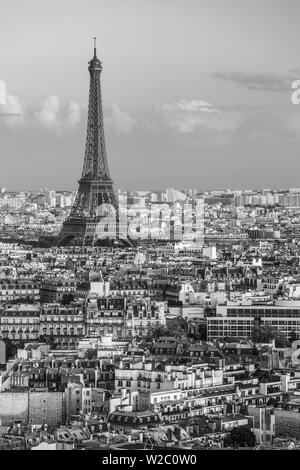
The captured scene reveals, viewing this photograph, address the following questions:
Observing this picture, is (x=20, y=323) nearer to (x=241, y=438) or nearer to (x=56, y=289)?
(x=56, y=289)

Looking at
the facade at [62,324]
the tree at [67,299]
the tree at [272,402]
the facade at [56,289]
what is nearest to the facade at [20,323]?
the facade at [62,324]

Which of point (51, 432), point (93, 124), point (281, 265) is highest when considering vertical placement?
point (93, 124)

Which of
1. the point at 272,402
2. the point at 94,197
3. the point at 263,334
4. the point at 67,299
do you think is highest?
the point at 94,197

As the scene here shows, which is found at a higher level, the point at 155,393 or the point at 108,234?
the point at 108,234

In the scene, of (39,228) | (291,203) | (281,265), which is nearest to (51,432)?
(281,265)

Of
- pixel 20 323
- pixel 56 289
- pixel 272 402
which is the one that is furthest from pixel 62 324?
pixel 272 402

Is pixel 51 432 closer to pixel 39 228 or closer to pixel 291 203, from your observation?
pixel 39 228

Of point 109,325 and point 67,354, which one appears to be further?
point 109,325

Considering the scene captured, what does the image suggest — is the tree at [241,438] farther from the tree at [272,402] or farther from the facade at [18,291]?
the facade at [18,291]
